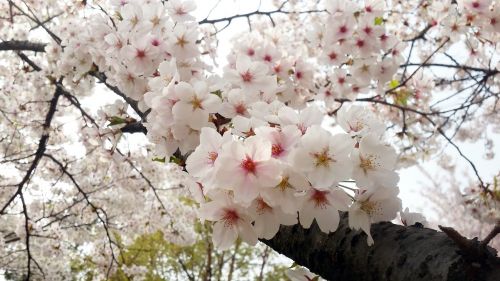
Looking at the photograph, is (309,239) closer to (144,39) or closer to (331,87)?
(144,39)

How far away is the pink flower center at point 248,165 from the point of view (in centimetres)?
85

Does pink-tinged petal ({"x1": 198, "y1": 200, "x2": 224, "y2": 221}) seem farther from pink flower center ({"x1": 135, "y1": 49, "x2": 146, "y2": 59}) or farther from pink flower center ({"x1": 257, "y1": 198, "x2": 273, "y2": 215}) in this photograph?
pink flower center ({"x1": 135, "y1": 49, "x2": 146, "y2": 59})

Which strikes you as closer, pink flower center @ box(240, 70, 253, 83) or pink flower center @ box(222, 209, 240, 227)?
pink flower center @ box(222, 209, 240, 227)

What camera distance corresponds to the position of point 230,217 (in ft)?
3.28

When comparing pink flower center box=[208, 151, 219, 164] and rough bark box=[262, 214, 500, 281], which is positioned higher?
pink flower center box=[208, 151, 219, 164]

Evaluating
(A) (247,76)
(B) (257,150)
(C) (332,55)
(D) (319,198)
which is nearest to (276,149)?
(B) (257,150)

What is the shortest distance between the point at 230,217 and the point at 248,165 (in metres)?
0.20

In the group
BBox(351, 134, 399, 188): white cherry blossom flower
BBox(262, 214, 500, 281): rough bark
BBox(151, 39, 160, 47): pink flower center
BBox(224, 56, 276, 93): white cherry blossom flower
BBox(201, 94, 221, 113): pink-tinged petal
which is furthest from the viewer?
BBox(151, 39, 160, 47): pink flower center

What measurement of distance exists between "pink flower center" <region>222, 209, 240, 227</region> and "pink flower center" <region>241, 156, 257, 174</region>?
146mm

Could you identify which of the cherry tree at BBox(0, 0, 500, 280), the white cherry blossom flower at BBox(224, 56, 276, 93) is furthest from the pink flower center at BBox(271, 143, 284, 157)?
the white cherry blossom flower at BBox(224, 56, 276, 93)

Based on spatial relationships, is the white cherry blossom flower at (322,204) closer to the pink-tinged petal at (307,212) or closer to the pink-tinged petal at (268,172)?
the pink-tinged petal at (307,212)

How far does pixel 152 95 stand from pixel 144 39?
1.80ft

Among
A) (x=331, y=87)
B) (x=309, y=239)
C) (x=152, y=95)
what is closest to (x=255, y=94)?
(x=152, y=95)

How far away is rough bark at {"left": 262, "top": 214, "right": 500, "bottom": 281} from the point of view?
0.80 metres
